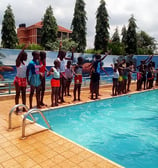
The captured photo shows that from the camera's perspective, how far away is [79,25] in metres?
34.9

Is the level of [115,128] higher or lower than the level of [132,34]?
lower

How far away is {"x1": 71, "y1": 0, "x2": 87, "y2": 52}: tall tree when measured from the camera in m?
34.2

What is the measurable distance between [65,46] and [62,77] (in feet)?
63.4

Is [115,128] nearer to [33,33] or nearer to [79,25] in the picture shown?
[79,25]

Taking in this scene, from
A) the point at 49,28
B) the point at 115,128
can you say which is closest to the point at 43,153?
the point at 115,128

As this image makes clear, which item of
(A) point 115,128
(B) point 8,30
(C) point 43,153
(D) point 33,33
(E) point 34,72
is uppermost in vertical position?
(D) point 33,33

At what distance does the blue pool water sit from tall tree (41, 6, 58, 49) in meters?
30.4

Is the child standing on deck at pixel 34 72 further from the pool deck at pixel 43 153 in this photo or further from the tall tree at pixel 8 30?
the tall tree at pixel 8 30

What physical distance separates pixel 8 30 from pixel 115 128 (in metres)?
36.7

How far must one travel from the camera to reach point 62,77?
8773 mm

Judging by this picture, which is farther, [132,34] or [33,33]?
[33,33]

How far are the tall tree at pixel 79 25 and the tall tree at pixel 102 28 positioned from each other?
2403mm

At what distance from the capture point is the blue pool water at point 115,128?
15.9 ft

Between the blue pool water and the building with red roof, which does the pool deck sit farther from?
the building with red roof
